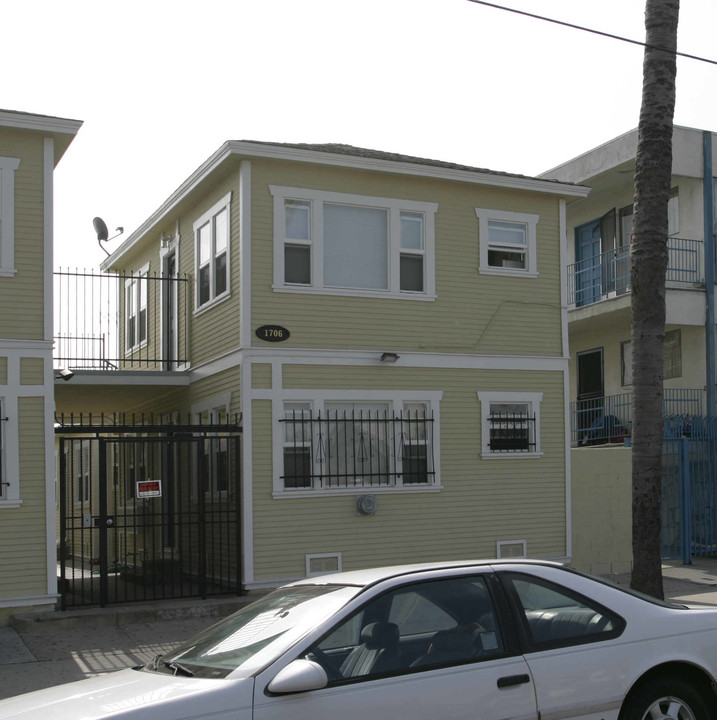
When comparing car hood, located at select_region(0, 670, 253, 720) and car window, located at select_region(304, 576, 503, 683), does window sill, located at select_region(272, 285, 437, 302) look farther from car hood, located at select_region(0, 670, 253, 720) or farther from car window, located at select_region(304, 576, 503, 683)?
car hood, located at select_region(0, 670, 253, 720)

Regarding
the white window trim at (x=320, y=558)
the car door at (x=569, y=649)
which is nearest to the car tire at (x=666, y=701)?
the car door at (x=569, y=649)

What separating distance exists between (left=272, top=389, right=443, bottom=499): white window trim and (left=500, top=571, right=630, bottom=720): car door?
8812 millimetres

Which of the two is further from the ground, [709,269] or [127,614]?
[709,269]

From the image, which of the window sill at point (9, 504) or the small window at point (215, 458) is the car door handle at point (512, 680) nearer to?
the window sill at point (9, 504)

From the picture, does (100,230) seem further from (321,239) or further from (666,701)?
(666,701)

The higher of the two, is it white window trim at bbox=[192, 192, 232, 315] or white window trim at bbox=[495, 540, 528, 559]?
white window trim at bbox=[192, 192, 232, 315]

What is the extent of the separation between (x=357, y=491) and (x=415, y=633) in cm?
948

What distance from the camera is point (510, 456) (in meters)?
16.1

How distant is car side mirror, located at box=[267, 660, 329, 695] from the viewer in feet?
15.7

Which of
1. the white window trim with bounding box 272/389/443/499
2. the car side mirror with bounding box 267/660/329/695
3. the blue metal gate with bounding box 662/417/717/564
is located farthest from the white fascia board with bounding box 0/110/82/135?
the blue metal gate with bounding box 662/417/717/564

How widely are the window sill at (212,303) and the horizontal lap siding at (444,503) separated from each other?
5.38 ft

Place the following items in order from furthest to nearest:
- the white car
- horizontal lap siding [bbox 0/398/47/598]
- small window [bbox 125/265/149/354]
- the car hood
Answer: small window [bbox 125/265/149/354] < horizontal lap siding [bbox 0/398/47/598] < the white car < the car hood

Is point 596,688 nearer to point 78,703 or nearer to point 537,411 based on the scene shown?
point 78,703

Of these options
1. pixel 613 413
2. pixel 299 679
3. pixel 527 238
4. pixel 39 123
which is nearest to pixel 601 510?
pixel 527 238
